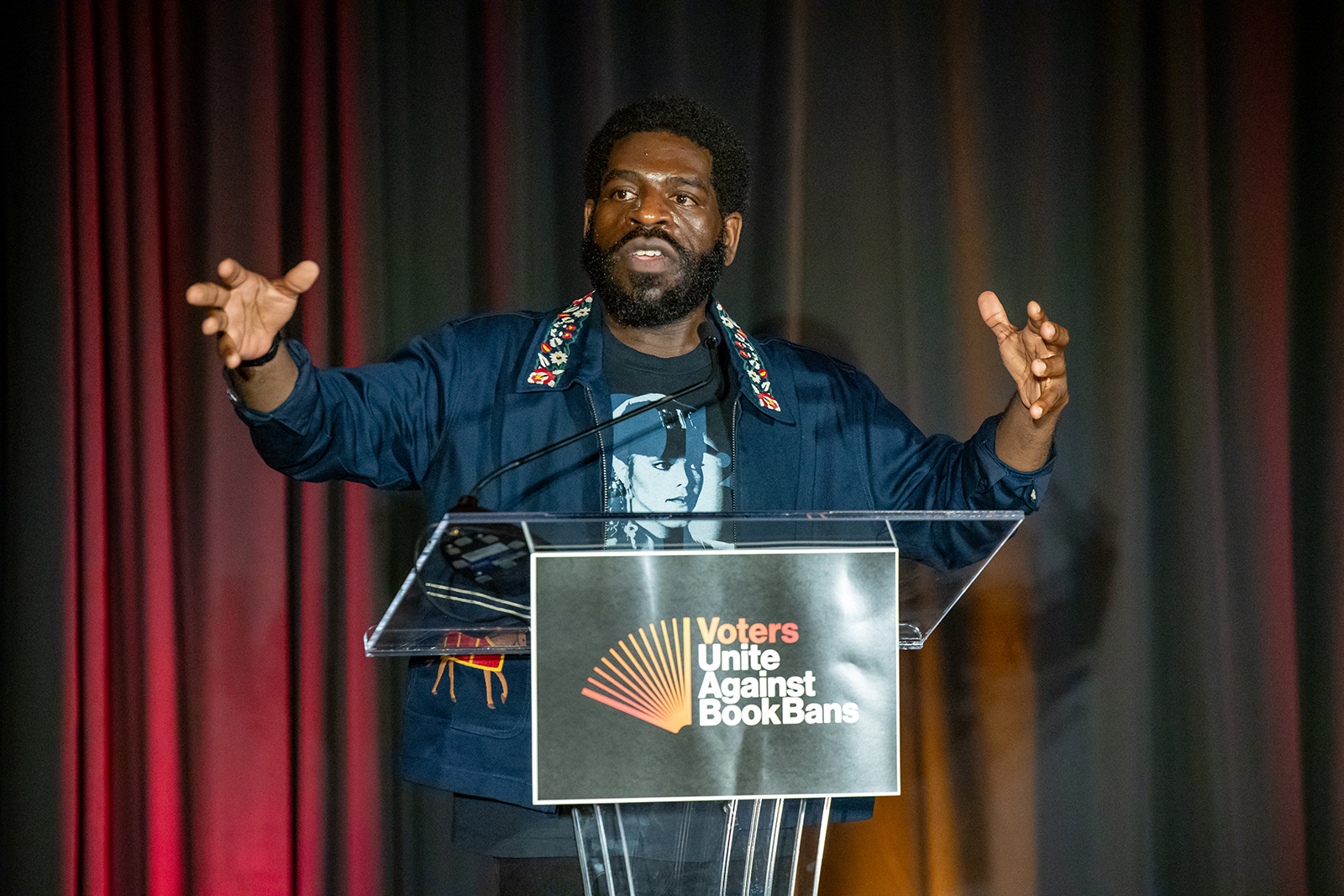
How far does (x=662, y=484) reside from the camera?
1.44 metres

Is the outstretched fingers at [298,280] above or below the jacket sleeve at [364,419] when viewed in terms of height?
above

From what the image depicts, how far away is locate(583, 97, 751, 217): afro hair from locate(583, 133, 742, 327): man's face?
0.18 feet

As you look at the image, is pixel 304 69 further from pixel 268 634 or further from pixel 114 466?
pixel 268 634

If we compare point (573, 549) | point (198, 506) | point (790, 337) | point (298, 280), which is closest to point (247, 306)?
point (298, 280)

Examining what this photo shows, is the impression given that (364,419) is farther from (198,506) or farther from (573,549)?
(198,506)

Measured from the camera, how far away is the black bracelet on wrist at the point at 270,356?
3.71ft

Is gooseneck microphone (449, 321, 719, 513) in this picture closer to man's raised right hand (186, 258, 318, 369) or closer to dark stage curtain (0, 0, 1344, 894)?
man's raised right hand (186, 258, 318, 369)

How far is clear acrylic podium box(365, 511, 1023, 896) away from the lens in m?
0.91

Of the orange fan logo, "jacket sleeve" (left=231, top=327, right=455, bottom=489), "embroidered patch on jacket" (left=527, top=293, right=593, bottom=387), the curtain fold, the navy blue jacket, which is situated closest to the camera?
the orange fan logo

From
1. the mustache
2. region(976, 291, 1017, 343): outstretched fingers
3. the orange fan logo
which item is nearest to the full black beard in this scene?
the mustache

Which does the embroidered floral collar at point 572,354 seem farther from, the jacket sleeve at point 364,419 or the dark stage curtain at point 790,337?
the dark stage curtain at point 790,337

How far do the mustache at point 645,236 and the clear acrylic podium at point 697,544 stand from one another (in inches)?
30.7

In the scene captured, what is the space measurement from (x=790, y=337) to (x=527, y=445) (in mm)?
1058

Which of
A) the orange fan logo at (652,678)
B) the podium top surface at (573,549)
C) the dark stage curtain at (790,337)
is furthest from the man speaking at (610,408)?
the dark stage curtain at (790,337)
